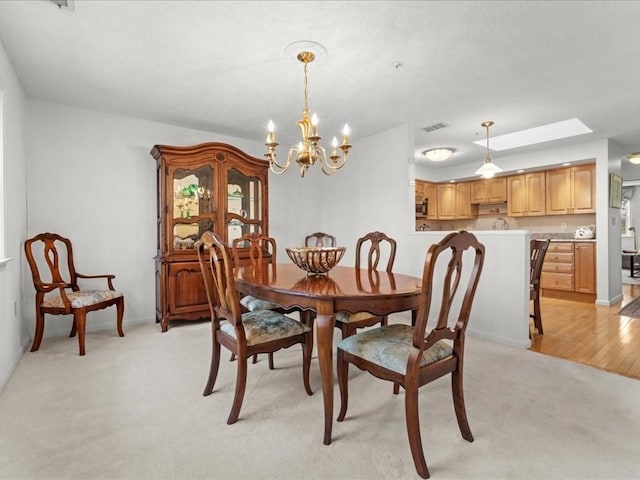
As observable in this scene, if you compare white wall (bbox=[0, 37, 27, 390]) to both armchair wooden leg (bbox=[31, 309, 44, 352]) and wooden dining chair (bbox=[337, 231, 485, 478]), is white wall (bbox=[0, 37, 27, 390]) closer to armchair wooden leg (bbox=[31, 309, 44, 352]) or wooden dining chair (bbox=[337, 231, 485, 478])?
armchair wooden leg (bbox=[31, 309, 44, 352])

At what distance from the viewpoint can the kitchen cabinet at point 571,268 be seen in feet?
16.0

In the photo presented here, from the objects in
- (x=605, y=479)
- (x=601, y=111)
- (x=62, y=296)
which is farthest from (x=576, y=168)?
(x=62, y=296)

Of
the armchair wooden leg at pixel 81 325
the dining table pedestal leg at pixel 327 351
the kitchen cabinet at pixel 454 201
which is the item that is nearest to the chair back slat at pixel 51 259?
the armchair wooden leg at pixel 81 325

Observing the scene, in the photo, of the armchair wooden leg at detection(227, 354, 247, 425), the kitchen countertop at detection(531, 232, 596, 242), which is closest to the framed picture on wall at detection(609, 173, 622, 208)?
the kitchen countertop at detection(531, 232, 596, 242)

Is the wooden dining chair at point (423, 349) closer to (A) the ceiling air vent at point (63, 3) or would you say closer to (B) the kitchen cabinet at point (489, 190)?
(A) the ceiling air vent at point (63, 3)

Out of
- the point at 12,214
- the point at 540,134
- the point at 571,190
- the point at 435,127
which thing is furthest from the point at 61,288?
the point at 571,190

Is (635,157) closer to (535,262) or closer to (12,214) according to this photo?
(535,262)

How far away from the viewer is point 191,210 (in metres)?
3.73

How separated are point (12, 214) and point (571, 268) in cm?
658

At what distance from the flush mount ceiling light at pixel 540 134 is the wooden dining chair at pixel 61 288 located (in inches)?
191

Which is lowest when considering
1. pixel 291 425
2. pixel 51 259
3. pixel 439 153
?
pixel 291 425

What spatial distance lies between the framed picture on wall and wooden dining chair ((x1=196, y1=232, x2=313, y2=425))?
507cm

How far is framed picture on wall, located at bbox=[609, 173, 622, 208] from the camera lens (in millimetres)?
4742

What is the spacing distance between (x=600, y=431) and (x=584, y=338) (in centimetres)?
186
